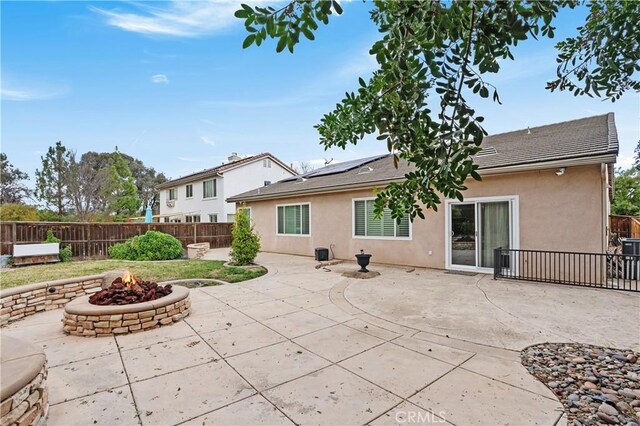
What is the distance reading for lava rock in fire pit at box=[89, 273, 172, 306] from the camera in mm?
4648

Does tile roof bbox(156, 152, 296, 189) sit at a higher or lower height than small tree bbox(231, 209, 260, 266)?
higher

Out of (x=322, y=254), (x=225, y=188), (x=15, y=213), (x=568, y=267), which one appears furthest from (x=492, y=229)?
(x=15, y=213)

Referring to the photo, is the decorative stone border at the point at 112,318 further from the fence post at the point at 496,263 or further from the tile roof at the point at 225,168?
the tile roof at the point at 225,168

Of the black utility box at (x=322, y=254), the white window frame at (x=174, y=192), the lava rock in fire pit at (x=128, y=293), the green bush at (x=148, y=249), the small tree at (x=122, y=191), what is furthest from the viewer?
the small tree at (x=122, y=191)

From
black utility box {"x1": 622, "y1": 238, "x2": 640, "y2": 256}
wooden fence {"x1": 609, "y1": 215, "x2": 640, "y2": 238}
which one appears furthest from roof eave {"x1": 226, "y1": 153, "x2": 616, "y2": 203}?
wooden fence {"x1": 609, "y1": 215, "x2": 640, "y2": 238}

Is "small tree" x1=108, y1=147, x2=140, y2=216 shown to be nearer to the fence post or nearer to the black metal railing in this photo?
the fence post

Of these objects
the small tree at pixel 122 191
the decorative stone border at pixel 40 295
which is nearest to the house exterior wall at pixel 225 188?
the small tree at pixel 122 191

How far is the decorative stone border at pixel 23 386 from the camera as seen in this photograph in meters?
2.10

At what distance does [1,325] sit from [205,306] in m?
3.07

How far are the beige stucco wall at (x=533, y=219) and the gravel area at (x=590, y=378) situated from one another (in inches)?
172

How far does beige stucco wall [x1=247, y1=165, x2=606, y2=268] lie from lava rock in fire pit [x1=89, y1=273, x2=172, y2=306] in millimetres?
7228

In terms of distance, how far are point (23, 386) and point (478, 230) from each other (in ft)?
30.2

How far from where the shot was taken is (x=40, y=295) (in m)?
5.56

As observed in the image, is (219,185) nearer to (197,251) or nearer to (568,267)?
(197,251)
